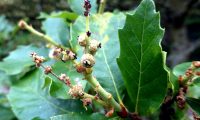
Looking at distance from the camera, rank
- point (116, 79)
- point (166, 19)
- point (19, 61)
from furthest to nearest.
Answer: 1. point (166, 19)
2. point (19, 61)
3. point (116, 79)

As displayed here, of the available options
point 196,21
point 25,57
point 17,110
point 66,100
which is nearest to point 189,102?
point 66,100

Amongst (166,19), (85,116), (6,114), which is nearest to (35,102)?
(85,116)

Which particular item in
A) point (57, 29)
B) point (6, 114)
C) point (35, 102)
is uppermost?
point (57, 29)

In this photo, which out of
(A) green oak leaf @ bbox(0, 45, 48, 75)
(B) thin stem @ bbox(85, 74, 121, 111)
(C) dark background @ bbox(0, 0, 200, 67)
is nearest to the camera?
(B) thin stem @ bbox(85, 74, 121, 111)

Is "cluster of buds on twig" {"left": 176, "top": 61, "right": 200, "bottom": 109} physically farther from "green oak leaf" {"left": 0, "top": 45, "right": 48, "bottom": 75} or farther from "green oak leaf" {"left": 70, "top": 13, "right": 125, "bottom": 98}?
"green oak leaf" {"left": 0, "top": 45, "right": 48, "bottom": 75}

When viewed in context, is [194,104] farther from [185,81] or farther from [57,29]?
[57,29]

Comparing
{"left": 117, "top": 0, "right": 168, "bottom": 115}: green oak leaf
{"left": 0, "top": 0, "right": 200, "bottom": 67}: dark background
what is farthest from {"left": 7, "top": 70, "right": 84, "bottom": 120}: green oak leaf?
{"left": 0, "top": 0, "right": 200, "bottom": 67}: dark background

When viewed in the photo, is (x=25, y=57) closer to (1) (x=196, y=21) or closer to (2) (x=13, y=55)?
(2) (x=13, y=55)
